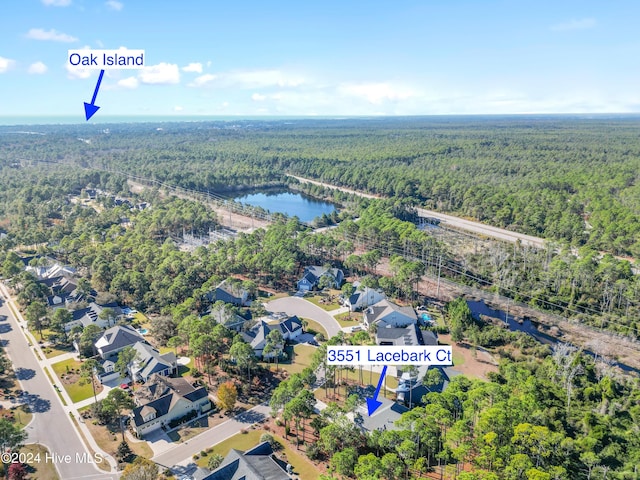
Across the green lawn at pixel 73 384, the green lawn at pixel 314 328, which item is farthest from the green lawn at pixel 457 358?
the green lawn at pixel 73 384

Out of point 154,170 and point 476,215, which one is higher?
point 154,170

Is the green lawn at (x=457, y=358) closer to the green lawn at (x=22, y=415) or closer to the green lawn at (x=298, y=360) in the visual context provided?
the green lawn at (x=298, y=360)

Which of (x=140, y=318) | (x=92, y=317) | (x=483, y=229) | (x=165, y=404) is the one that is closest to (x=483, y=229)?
(x=483, y=229)

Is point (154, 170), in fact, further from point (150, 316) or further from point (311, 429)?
point (311, 429)

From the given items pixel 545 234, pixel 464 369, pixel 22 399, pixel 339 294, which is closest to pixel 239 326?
pixel 339 294

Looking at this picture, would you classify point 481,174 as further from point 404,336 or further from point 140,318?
point 140,318

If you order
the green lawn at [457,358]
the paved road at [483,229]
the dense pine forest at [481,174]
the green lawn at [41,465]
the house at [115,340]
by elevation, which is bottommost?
the green lawn at [457,358]

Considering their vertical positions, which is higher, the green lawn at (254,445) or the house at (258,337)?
the house at (258,337)
